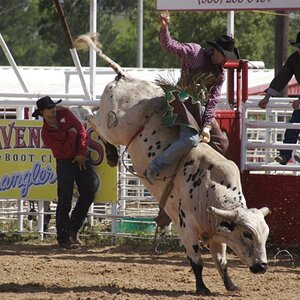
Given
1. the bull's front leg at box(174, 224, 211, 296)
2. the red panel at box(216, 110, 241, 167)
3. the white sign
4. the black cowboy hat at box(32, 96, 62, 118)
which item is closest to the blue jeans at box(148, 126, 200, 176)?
the bull's front leg at box(174, 224, 211, 296)

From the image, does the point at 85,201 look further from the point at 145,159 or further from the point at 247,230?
the point at 247,230

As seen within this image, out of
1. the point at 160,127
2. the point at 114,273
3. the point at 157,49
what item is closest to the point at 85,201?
the point at 114,273

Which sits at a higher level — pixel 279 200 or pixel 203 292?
pixel 279 200

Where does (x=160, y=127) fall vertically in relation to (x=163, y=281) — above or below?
above

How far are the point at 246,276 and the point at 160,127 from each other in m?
1.63

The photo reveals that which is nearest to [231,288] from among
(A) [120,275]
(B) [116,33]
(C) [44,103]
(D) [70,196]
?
(A) [120,275]

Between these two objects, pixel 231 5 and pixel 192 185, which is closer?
pixel 192 185

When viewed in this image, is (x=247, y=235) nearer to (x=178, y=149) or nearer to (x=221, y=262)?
(x=221, y=262)

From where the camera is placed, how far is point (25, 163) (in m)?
12.1

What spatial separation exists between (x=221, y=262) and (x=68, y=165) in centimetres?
310

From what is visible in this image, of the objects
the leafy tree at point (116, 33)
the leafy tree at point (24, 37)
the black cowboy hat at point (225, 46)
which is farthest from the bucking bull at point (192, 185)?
the leafy tree at point (24, 37)

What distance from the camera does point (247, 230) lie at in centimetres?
831

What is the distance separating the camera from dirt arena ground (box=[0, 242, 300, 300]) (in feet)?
28.6

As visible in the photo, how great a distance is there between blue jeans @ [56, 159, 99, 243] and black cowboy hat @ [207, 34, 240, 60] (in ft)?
8.21
